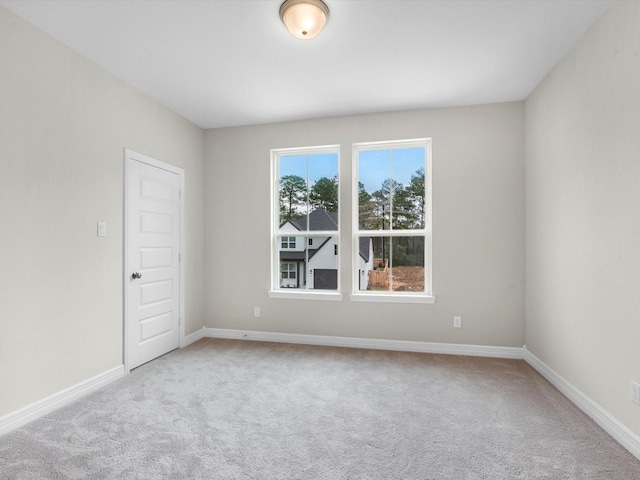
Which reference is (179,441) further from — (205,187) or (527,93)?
(527,93)

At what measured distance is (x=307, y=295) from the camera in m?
3.98

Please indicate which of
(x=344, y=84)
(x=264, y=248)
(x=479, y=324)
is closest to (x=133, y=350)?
(x=264, y=248)

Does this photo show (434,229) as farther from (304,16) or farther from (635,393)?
(304,16)

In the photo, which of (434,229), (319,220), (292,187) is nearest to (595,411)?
(434,229)

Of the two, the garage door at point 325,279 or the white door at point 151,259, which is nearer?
the white door at point 151,259

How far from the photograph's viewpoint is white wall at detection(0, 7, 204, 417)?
2.15 m

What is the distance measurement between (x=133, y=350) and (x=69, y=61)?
2.50 metres

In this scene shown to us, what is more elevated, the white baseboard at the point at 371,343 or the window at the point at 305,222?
the window at the point at 305,222

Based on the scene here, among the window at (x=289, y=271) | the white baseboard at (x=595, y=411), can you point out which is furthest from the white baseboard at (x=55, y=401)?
the white baseboard at (x=595, y=411)

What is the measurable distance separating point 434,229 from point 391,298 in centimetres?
90

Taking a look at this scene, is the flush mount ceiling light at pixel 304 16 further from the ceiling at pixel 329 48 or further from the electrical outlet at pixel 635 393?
the electrical outlet at pixel 635 393

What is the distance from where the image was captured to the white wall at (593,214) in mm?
1928

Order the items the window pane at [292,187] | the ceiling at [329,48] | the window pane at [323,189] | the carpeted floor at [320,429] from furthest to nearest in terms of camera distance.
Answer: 1. the window pane at [292,187]
2. the window pane at [323,189]
3. the ceiling at [329,48]
4. the carpeted floor at [320,429]

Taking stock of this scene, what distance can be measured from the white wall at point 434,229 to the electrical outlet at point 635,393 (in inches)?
62.4
